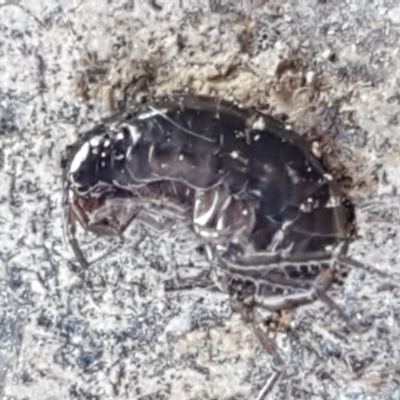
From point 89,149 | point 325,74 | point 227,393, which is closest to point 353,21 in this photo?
point 325,74

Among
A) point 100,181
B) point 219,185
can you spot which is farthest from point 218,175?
point 100,181

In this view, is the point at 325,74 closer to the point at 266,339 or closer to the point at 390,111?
the point at 390,111

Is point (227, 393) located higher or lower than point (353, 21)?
lower

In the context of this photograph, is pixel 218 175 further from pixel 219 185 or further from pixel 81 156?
pixel 81 156
